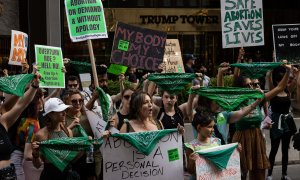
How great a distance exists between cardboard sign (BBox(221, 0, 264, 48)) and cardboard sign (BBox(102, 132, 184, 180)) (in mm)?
3154

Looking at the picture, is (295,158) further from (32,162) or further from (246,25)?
(32,162)

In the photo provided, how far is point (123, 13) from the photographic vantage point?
19734 mm

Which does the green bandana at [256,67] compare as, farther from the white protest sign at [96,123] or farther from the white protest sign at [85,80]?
the white protest sign at [85,80]

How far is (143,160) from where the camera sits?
635 centimetres

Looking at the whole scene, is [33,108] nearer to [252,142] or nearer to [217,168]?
[217,168]

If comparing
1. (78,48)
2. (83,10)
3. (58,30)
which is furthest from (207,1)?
(83,10)

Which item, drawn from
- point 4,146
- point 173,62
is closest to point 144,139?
point 4,146

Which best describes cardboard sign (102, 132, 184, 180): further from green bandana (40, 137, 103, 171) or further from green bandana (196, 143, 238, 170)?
green bandana (196, 143, 238, 170)

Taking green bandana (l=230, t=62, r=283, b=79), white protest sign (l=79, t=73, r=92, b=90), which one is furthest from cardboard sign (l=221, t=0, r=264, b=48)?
white protest sign (l=79, t=73, r=92, b=90)

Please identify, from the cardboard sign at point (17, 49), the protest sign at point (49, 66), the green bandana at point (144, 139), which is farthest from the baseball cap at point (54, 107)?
the cardboard sign at point (17, 49)

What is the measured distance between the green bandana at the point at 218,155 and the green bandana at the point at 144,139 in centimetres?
48

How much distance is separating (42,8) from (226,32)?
25.7 ft

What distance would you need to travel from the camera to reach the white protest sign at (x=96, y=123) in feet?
23.3

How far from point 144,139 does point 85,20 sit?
2.59 metres
